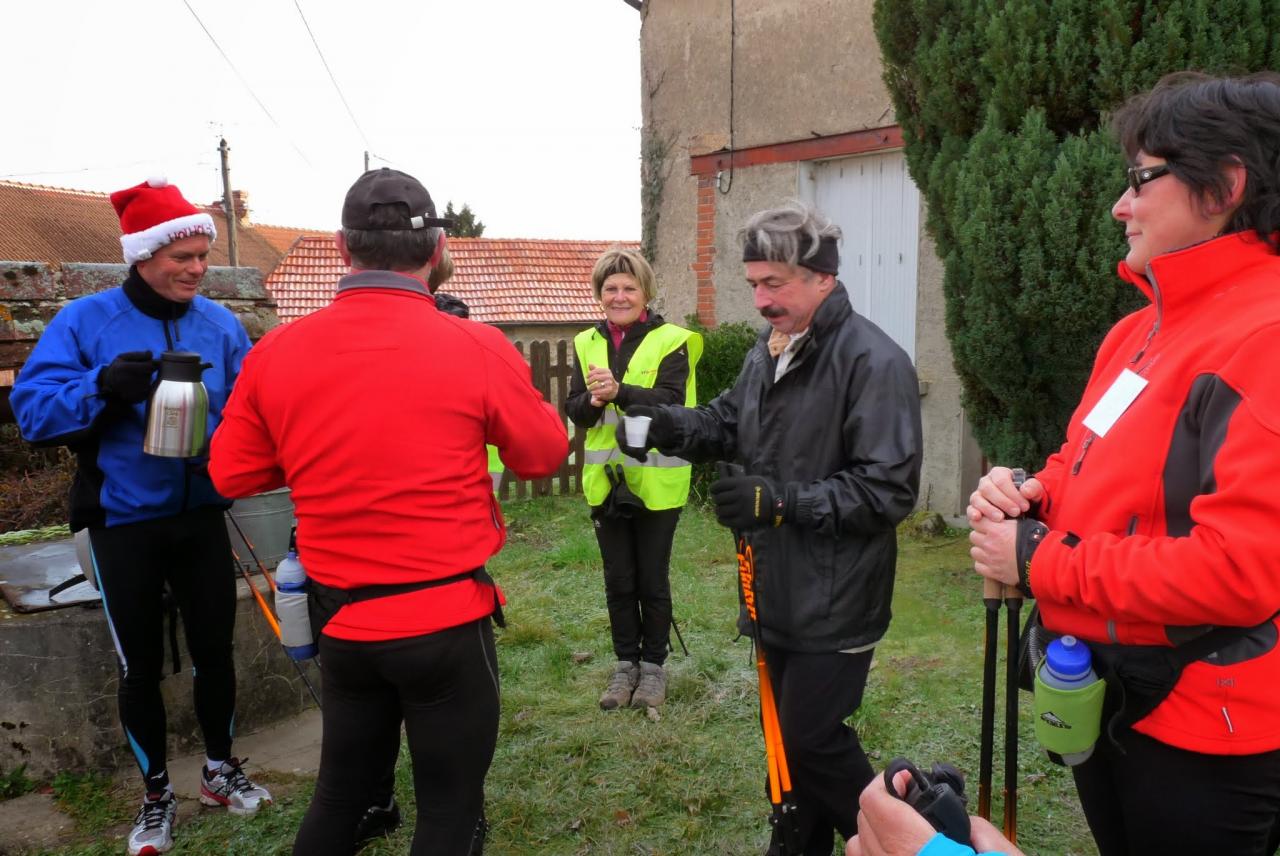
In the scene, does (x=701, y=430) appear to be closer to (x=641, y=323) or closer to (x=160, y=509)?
(x=641, y=323)

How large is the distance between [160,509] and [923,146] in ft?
15.6

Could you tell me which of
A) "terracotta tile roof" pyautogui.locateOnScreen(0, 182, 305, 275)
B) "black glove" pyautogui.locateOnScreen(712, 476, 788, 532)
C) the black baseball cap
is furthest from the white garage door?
"terracotta tile roof" pyautogui.locateOnScreen(0, 182, 305, 275)

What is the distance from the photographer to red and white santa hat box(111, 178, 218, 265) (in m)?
3.09

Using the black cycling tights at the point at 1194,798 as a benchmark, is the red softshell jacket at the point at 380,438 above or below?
above

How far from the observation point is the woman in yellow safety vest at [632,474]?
13.6ft

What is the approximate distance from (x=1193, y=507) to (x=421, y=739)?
174 cm

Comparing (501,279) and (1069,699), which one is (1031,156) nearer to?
(1069,699)

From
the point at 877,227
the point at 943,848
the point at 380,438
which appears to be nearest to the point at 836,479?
the point at 380,438

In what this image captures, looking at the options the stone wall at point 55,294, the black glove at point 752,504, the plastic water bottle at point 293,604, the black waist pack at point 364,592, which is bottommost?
the plastic water bottle at point 293,604

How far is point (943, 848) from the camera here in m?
1.29

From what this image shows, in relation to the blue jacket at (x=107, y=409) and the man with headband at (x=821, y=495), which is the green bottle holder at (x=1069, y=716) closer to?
Answer: the man with headband at (x=821, y=495)

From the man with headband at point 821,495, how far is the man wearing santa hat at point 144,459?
188cm

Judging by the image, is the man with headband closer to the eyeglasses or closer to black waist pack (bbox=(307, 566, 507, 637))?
black waist pack (bbox=(307, 566, 507, 637))

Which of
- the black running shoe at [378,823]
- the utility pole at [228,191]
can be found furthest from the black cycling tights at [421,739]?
the utility pole at [228,191]
